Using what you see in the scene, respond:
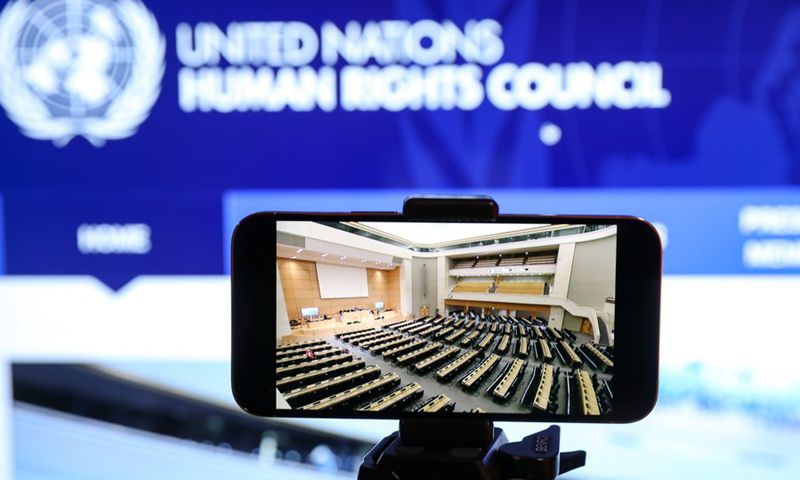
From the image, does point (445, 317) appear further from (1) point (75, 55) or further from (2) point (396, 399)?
(1) point (75, 55)

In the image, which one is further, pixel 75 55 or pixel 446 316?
pixel 75 55

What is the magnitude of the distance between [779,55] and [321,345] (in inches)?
43.6

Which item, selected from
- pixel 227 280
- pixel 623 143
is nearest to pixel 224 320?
pixel 227 280

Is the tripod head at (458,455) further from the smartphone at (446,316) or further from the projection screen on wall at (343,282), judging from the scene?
the projection screen on wall at (343,282)

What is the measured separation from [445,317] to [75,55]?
1.03 meters

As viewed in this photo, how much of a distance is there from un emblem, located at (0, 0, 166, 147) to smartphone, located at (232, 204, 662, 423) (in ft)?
2.50

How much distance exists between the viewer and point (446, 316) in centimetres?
61

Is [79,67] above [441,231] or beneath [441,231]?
above

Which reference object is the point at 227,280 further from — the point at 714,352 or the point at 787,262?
the point at 787,262

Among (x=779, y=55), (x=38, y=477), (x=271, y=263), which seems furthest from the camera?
(x=38, y=477)

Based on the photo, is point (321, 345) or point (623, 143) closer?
point (321, 345)

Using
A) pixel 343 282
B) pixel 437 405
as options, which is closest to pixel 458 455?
pixel 437 405

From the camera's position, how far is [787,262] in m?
1.08

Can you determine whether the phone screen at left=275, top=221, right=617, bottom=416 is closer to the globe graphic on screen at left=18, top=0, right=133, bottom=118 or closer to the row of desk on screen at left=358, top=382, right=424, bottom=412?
the row of desk on screen at left=358, top=382, right=424, bottom=412
